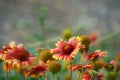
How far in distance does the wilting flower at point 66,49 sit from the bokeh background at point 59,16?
3679 mm

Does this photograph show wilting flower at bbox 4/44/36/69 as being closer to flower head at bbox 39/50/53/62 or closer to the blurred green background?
flower head at bbox 39/50/53/62

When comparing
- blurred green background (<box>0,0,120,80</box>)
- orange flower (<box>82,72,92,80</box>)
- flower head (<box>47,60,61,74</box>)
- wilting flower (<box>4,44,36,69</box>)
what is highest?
blurred green background (<box>0,0,120,80</box>)

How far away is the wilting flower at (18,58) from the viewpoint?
1.85 meters

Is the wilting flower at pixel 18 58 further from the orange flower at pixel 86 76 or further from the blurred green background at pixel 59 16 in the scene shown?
the blurred green background at pixel 59 16

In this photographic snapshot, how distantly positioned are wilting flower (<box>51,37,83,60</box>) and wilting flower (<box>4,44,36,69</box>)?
0.32 feet

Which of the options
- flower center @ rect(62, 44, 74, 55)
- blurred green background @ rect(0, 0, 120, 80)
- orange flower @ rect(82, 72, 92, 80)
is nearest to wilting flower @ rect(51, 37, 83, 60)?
flower center @ rect(62, 44, 74, 55)

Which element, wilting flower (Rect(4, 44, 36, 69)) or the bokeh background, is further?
the bokeh background

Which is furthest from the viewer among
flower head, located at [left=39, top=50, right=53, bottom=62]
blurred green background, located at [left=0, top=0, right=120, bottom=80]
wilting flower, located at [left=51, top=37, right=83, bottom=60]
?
blurred green background, located at [left=0, top=0, right=120, bottom=80]

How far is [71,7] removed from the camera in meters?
6.56

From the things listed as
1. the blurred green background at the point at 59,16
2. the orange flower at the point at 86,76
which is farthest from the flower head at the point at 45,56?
the blurred green background at the point at 59,16

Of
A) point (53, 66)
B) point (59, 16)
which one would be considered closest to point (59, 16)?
point (59, 16)

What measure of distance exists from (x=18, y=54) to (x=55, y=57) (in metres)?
0.16

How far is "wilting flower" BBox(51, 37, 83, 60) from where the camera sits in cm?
185

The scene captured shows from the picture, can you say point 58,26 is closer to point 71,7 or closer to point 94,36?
point 71,7
